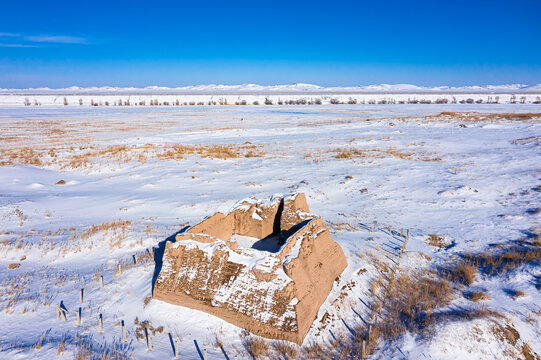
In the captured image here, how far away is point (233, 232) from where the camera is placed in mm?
8523

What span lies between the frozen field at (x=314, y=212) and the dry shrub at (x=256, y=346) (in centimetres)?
6

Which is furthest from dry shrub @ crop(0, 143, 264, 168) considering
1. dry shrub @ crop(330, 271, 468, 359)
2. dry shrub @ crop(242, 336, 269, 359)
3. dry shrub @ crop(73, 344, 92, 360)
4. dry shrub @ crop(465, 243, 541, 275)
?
dry shrub @ crop(242, 336, 269, 359)

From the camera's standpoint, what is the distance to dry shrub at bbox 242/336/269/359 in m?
5.03

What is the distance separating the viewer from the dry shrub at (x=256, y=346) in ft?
16.5

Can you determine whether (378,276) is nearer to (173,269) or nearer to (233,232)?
(233,232)

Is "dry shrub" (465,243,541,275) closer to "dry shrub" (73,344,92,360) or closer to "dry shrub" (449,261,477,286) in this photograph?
"dry shrub" (449,261,477,286)

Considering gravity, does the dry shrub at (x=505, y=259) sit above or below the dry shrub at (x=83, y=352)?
below

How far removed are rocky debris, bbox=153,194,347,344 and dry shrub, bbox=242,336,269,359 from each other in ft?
0.42

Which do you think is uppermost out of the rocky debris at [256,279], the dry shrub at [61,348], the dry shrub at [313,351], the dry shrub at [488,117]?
the dry shrub at [488,117]

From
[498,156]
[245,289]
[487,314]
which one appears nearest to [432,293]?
[487,314]

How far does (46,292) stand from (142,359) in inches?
129

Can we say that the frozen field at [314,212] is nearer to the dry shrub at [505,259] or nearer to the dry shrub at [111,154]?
the dry shrub at [505,259]

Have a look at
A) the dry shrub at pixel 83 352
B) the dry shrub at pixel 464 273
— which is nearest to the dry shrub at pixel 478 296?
the dry shrub at pixel 464 273

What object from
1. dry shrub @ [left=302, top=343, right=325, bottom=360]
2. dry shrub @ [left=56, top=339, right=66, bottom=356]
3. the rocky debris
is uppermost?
the rocky debris
